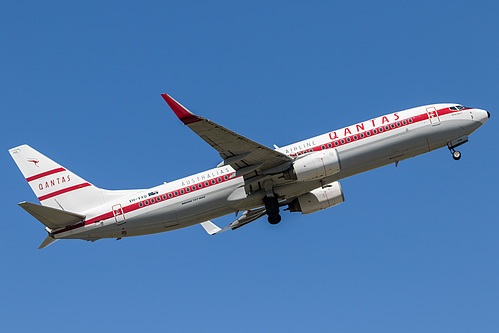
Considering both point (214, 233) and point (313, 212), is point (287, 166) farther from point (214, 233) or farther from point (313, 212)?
point (214, 233)

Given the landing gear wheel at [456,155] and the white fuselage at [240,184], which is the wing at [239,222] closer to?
the white fuselage at [240,184]

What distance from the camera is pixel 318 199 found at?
50.1 metres

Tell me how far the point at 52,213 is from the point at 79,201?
347 cm

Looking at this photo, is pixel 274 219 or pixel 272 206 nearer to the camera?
pixel 272 206

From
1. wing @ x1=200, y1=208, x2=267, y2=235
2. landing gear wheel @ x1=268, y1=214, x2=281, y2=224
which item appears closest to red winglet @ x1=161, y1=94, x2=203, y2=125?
landing gear wheel @ x1=268, y1=214, x2=281, y2=224

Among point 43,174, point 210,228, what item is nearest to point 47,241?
point 43,174

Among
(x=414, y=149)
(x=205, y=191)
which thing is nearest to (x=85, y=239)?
(x=205, y=191)

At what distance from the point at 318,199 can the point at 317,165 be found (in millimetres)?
5892

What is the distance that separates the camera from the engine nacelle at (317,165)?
1762 inches

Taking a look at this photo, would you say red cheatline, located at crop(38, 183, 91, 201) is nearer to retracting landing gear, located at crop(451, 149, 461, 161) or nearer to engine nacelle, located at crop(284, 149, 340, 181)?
engine nacelle, located at crop(284, 149, 340, 181)

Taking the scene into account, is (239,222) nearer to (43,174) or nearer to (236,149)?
(236,149)

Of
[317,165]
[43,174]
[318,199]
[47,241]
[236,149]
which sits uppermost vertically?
[43,174]

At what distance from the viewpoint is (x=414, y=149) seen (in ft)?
154

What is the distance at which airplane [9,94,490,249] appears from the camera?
45.8m
